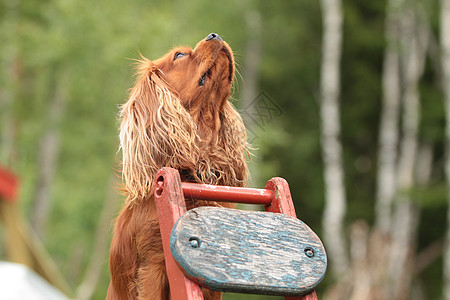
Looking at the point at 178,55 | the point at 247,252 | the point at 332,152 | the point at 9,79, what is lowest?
the point at 332,152

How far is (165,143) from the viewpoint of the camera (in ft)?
8.98

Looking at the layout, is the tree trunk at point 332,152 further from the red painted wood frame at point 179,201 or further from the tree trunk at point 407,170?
the red painted wood frame at point 179,201

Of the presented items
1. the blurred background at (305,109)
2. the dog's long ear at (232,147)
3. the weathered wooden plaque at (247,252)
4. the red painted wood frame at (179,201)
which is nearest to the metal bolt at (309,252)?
the weathered wooden plaque at (247,252)

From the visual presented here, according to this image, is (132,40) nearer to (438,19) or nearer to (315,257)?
(438,19)

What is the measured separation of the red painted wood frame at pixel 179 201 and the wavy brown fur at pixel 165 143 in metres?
0.22

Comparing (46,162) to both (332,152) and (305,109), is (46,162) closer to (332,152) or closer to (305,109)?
(332,152)

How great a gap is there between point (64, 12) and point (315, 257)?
12.0m

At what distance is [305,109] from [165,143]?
14.7 m

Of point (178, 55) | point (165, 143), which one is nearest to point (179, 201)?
point (165, 143)

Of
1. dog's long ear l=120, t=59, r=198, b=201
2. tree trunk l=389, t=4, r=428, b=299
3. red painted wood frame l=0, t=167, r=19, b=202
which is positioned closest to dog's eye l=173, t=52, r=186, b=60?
dog's long ear l=120, t=59, r=198, b=201

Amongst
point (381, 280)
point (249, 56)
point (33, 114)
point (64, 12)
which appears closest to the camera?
point (381, 280)

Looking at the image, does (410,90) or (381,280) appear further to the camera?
(410,90)

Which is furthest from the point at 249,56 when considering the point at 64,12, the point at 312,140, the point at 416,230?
the point at 416,230

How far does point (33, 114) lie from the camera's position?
1561 centimetres
